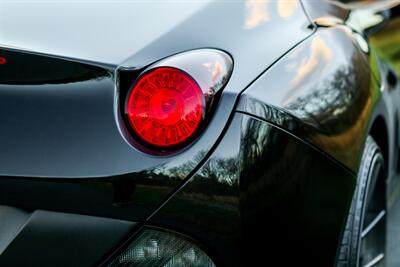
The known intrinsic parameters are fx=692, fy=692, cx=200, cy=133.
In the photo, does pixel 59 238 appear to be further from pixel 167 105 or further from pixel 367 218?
pixel 367 218

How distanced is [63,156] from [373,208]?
1498 millimetres

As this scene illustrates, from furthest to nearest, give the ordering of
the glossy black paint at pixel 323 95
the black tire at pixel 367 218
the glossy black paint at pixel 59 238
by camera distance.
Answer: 1. the black tire at pixel 367 218
2. the glossy black paint at pixel 323 95
3. the glossy black paint at pixel 59 238

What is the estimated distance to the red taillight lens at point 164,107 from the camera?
1.69m

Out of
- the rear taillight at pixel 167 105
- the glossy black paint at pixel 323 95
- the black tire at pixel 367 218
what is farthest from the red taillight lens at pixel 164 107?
the black tire at pixel 367 218

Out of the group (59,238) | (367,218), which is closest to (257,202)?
(59,238)

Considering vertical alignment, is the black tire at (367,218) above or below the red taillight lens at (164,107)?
below

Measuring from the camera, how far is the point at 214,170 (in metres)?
1.68

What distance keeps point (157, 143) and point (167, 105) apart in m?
0.10

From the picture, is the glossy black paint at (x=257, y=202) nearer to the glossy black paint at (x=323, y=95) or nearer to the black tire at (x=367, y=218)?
the glossy black paint at (x=323, y=95)

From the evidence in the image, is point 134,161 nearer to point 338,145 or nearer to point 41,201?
point 41,201

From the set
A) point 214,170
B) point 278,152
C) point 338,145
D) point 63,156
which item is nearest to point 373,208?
point 338,145

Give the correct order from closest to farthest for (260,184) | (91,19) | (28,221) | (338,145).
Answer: (28,221), (260,184), (91,19), (338,145)

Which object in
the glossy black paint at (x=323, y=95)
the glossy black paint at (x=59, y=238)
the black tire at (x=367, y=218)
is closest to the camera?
the glossy black paint at (x=59, y=238)

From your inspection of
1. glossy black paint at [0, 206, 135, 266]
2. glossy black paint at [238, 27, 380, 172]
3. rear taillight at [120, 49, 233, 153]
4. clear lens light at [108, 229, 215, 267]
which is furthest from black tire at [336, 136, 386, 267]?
glossy black paint at [0, 206, 135, 266]
